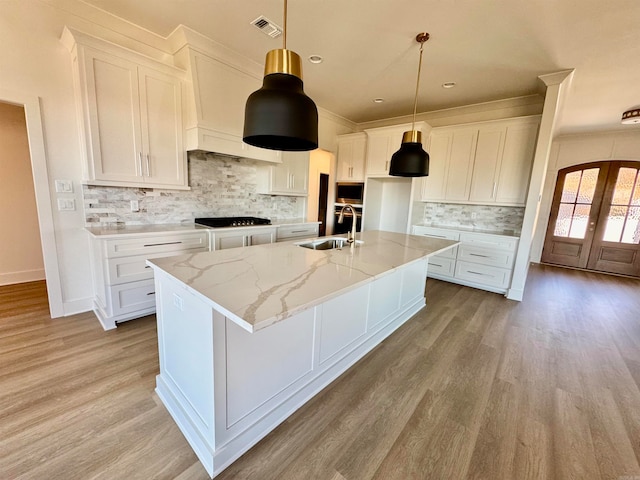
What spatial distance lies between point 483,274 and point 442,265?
587mm

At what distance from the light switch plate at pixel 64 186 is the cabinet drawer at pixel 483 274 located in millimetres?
4928

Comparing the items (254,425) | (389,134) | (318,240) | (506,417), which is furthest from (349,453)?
(389,134)

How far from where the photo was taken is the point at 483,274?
12.9 ft

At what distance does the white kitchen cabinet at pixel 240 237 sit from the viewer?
300cm

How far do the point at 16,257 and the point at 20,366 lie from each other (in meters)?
2.40

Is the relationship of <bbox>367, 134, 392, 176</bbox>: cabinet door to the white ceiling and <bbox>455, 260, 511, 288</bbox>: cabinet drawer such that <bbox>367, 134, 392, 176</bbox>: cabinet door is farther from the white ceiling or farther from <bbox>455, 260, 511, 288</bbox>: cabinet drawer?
<bbox>455, 260, 511, 288</bbox>: cabinet drawer

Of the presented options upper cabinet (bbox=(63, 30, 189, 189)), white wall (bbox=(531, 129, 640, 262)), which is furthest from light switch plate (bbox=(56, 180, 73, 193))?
white wall (bbox=(531, 129, 640, 262))

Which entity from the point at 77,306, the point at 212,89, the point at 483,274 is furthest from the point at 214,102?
the point at 483,274

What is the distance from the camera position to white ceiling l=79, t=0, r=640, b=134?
2107mm

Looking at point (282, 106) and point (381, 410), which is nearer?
point (282, 106)

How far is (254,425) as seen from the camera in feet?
4.64

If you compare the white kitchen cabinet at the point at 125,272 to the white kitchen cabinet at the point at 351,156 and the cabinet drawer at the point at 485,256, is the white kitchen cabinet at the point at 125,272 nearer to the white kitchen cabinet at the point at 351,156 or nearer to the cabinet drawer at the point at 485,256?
the white kitchen cabinet at the point at 351,156

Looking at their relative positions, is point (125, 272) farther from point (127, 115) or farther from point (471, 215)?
point (471, 215)

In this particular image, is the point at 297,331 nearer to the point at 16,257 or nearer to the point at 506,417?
the point at 506,417
